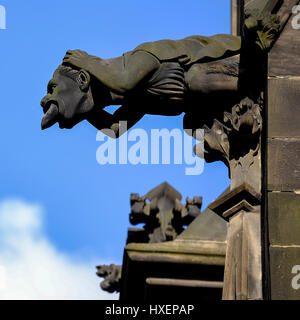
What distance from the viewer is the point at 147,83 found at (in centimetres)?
817

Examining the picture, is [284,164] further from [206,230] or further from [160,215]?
[160,215]

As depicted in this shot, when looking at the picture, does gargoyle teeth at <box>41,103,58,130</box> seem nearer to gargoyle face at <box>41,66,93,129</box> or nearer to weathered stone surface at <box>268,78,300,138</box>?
gargoyle face at <box>41,66,93,129</box>

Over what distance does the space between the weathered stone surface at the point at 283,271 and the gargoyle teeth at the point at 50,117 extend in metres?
1.71

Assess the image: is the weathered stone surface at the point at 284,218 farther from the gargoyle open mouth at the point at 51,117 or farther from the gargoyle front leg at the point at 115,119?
the gargoyle open mouth at the point at 51,117

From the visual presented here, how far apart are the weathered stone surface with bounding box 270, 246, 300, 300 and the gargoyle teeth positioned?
1.71 metres

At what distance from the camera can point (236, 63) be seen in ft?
27.0

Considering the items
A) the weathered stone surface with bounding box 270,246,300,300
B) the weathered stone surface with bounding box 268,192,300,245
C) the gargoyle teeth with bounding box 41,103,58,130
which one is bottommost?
the weathered stone surface with bounding box 270,246,300,300

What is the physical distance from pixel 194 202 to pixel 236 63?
274 inches

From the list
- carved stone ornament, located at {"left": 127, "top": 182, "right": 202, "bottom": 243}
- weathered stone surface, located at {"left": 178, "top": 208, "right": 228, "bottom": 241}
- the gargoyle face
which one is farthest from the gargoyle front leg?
carved stone ornament, located at {"left": 127, "top": 182, "right": 202, "bottom": 243}

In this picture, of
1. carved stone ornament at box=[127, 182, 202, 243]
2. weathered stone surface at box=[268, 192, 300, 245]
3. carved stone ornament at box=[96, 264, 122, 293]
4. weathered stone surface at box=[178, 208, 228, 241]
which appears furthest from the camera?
carved stone ornament at box=[96, 264, 122, 293]

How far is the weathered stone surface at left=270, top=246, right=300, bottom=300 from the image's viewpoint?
23.6ft

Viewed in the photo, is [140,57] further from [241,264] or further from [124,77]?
[241,264]

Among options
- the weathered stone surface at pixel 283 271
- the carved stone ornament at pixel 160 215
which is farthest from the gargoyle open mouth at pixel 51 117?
the carved stone ornament at pixel 160 215
